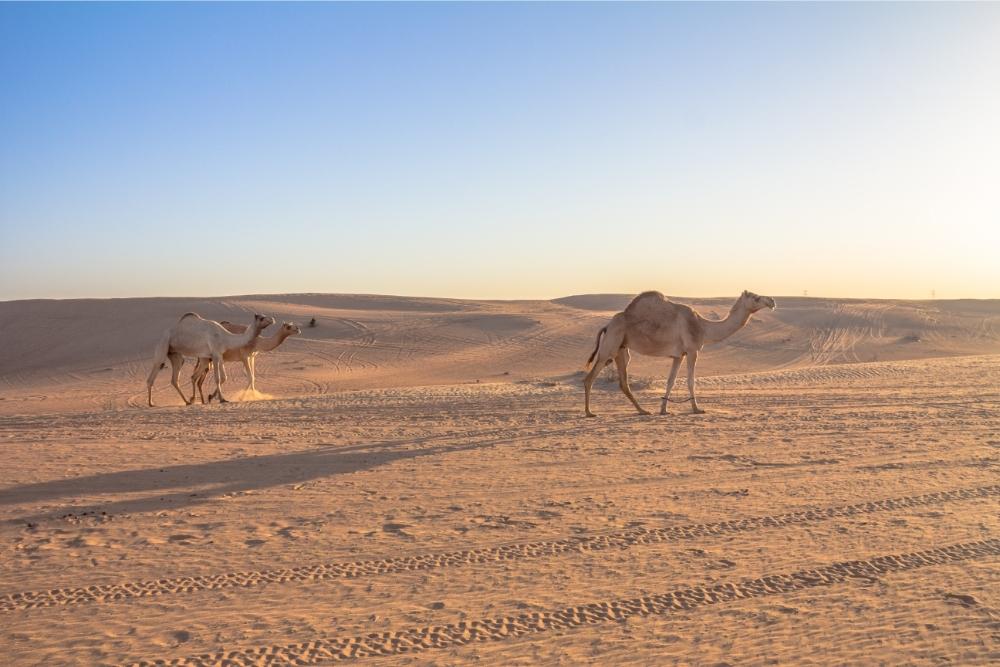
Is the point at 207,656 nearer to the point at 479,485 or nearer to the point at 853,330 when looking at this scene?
the point at 479,485

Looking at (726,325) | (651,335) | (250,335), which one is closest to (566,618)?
(651,335)

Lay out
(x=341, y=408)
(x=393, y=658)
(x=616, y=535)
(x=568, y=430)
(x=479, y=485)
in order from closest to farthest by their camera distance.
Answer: (x=393, y=658), (x=616, y=535), (x=479, y=485), (x=568, y=430), (x=341, y=408)

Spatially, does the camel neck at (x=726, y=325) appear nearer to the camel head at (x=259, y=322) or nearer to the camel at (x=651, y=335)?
the camel at (x=651, y=335)

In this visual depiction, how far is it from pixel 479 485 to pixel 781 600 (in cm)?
414

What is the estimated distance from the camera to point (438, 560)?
6.55 metres

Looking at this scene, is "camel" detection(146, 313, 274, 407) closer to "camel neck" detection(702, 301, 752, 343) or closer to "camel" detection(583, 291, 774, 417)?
"camel" detection(583, 291, 774, 417)

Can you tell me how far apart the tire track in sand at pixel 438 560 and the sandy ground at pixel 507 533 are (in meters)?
0.03

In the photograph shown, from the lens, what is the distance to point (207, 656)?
480 centimetres

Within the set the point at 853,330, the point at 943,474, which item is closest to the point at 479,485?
the point at 943,474

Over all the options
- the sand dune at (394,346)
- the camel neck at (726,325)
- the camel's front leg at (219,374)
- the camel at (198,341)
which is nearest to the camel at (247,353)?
the camel at (198,341)

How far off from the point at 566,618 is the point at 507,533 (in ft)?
6.41

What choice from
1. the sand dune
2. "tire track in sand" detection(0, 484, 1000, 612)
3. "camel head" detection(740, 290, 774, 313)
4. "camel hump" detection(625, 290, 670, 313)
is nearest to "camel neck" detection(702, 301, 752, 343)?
"camel head" detection(740, 290, 774, 313)

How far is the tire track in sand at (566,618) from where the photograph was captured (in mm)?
Result: 4812

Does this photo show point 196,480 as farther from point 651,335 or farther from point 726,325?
point 726,325
